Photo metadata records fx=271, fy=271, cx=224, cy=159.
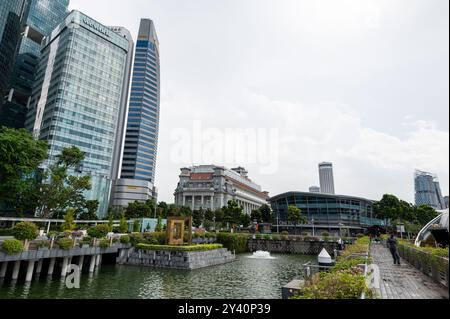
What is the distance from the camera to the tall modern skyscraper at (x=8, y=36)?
9488cm

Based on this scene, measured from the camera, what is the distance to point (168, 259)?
3256cm

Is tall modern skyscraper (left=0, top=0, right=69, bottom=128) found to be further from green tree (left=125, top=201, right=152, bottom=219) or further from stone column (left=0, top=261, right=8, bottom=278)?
stone column (left=0, top=261, right=8, bottom=278)

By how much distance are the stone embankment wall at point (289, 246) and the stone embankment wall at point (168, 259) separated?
92.9 feet

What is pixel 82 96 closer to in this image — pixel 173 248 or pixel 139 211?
pixel 139 211

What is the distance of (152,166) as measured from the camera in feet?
453

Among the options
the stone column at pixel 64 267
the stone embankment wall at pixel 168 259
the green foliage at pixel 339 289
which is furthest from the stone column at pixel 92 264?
the green foliage at pixel 339 289

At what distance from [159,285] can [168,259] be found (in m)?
9.38

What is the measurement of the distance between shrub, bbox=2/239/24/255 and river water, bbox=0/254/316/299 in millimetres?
2646

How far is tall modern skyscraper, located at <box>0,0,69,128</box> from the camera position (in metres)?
108

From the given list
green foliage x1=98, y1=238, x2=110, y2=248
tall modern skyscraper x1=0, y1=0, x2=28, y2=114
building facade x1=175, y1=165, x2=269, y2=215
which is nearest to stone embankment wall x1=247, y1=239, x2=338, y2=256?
green foliage x1=98, y1=238, x2=110, y2=248

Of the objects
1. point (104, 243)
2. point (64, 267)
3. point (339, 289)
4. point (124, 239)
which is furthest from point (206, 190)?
point (339, 289)
